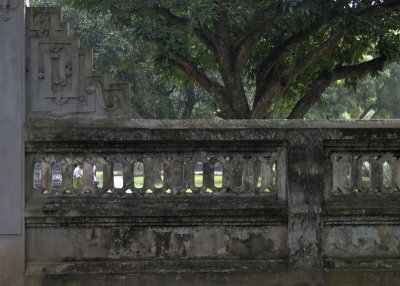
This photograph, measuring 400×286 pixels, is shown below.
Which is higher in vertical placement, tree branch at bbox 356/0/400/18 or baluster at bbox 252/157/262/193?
tree branch at bbox 356/0/400/18

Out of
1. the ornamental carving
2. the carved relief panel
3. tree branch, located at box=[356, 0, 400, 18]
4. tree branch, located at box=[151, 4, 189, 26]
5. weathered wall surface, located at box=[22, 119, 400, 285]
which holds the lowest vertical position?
weathered wall surface, located at box=[22, 119, 400, 285]

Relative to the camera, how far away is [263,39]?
12891 millimetres

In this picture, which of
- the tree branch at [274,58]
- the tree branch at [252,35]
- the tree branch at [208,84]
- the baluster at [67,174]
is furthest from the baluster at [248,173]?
the tree branch at [274,58]

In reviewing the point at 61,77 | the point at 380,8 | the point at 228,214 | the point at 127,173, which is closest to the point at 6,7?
the point at 61,77

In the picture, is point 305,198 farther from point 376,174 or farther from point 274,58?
point 274,58

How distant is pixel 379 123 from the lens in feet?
17.3

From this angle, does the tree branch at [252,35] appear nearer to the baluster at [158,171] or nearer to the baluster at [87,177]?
the baluster at [158,171]

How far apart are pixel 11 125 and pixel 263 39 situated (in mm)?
8681

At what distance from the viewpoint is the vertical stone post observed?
5.25 meters

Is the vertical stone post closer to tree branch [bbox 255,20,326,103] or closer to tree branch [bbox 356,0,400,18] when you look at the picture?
tree branch [bbox 356,0,400,18]

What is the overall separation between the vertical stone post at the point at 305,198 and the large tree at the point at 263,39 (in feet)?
15.5

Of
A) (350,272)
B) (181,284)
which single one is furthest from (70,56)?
(350,272)

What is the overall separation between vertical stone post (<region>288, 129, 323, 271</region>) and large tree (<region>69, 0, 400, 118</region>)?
4.72 meters

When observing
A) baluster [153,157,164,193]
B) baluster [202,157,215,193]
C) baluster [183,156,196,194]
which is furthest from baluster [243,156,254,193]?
baluster [153,157,164,193]
